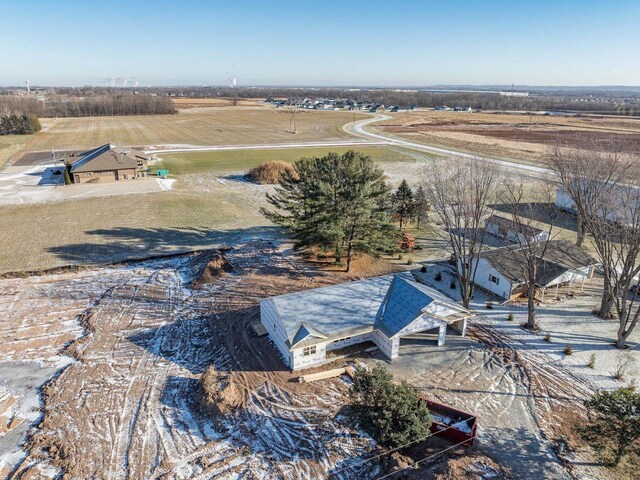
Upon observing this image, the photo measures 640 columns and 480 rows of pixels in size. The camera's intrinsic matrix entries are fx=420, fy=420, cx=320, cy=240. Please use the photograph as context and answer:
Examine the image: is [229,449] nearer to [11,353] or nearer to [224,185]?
[11,353]

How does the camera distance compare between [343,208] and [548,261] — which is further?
[343,208]

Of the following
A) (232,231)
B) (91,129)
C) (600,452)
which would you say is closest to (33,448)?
(600,452)

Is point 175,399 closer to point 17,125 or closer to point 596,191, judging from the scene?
point 596,191

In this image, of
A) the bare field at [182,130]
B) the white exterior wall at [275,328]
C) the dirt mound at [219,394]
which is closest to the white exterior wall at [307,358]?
the white exterior wall at [275,328]

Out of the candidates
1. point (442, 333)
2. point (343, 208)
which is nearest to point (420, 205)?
point (343, 208)

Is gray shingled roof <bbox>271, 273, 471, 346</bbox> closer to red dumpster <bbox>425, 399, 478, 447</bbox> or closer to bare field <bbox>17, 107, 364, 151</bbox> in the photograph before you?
red dumpster <bbox>425, 399, 478, 447</bbox>

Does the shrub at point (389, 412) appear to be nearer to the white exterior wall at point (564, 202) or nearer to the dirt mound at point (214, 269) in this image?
the dirt mound at point (214, 269)

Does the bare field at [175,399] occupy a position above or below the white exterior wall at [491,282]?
below
